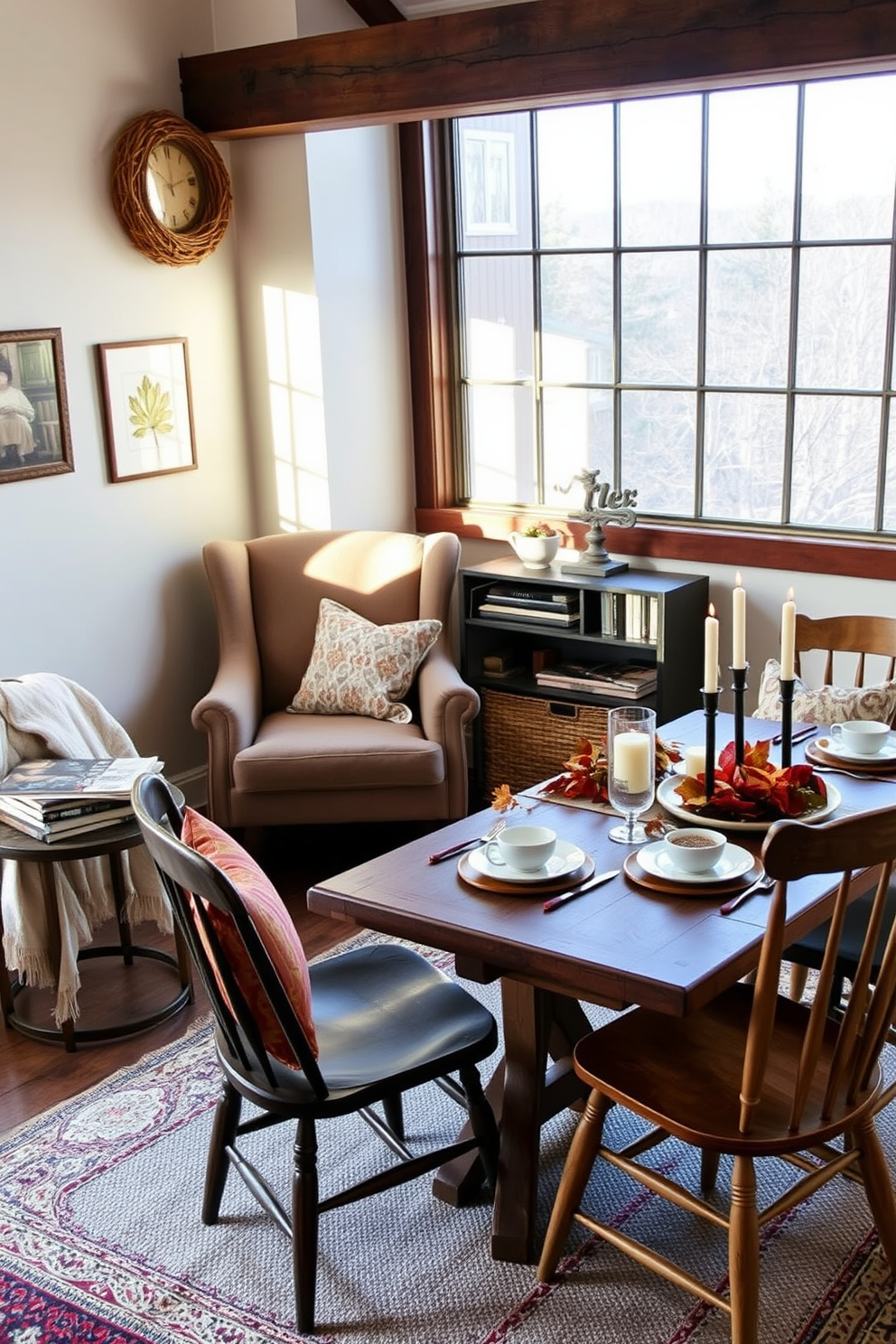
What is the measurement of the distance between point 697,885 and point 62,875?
1.64 meters

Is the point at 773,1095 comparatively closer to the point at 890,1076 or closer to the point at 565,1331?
the point at 565,1331

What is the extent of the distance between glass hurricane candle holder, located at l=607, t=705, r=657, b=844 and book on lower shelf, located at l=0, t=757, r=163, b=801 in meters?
1.15

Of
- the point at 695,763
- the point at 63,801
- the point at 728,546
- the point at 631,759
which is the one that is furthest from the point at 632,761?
the point at 728,546

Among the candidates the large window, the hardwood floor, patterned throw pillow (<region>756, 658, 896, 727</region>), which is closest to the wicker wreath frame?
the large window

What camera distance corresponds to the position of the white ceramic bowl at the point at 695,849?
2.26 m

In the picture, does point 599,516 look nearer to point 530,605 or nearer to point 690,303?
point 530,605

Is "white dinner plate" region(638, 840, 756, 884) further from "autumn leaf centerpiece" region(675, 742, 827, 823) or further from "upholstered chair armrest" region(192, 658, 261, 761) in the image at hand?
"upholstered chair armrest" region(192, 658, 261, 761)

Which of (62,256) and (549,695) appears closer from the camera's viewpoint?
(62,256)

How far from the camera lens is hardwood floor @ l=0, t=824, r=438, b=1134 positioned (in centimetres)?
306

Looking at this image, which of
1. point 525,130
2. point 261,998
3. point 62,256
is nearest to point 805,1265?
point 261,998

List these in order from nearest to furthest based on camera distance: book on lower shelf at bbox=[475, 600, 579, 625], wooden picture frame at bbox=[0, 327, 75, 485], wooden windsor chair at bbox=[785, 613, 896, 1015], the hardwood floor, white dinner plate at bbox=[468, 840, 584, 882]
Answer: white dinner plate at bbox=[468, 840, 584, 882] < wooden windsor chair at bbox=[785, 613, 896, 1015] < the hardwood floor < wooden picture frame at bbox=[0, 327, 75, 485] < book on lower shelf at bbox=[475, 600, 579, 625]

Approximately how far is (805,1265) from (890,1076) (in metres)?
0.69

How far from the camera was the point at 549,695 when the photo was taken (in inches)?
173

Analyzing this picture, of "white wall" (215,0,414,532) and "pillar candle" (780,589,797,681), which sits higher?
"white wall" (215,0,414,532)
